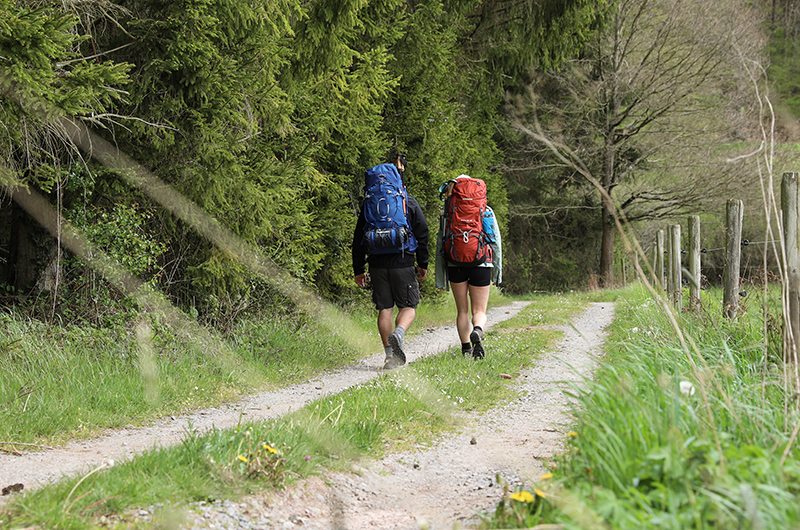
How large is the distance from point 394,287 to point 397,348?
66 cm

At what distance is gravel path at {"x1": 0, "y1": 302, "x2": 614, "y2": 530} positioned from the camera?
280cm

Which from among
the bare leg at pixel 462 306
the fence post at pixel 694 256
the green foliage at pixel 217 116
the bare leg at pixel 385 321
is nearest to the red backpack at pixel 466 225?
the bare leg at pixel 462 306

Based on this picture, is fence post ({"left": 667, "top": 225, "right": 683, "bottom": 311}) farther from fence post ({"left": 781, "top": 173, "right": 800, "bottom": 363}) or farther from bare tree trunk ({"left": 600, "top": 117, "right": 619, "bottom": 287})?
bare tree trunk ({"left": 600, "top": 117, "right": 619, "bottom": 287})

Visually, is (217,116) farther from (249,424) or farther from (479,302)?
(249,424)

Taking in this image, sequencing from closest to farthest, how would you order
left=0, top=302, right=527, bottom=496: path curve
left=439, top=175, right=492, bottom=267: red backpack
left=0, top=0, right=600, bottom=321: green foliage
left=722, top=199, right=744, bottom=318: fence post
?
left=0, top=302, right=527, bottom=496: path curve < left=0, top=0, right=600, bottom=321: green foliage < left=722, top=199, right=744, bottom=318: fence post < left=439, top=175, right=492, bottom=267: red backpack

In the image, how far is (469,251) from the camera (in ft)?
21.1

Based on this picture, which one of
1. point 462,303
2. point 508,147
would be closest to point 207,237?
point 462,303

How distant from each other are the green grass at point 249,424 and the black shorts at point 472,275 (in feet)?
2.66

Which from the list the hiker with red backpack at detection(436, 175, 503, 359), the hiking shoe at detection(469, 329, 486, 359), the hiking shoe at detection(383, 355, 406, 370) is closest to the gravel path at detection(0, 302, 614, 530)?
the hiking shoe at detection(469, 329, 486, 359)

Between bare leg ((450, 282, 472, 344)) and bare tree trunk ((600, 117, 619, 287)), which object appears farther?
bare tree trunk ((600, 117, 619, 287))

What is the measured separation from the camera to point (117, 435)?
4340 mm

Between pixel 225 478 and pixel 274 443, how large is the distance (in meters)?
0.37

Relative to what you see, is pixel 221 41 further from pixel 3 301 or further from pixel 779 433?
pixel 779 433

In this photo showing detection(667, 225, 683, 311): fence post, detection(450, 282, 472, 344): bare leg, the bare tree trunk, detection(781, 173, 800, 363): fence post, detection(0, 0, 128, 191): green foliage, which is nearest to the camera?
detection(781, 173, 800, 363): fence post
